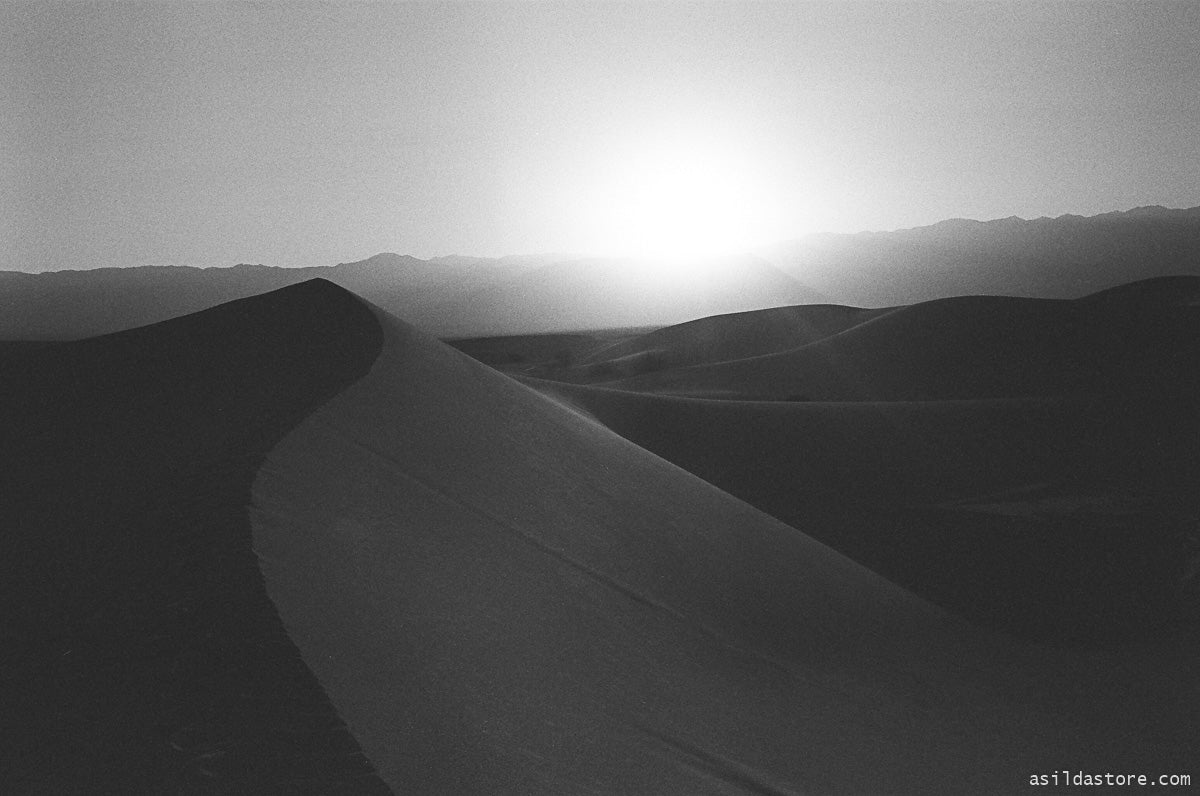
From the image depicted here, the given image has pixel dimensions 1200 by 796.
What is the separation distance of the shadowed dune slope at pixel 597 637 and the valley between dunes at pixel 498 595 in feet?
0.08

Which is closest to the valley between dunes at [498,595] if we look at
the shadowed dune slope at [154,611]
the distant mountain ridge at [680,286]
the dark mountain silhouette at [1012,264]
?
the shadowed dune slope at [154,611]

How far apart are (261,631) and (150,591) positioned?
737 millimetres

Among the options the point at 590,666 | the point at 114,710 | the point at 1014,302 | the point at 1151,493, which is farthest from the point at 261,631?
the point at 1014,302

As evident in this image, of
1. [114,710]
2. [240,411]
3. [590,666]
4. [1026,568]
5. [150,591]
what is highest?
[240,411]

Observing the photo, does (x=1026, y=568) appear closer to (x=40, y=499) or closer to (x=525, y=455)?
(x=525, y=455)

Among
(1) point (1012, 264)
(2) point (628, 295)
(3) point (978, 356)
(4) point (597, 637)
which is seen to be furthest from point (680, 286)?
(4) point (597, 637)

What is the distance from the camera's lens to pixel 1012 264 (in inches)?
6004

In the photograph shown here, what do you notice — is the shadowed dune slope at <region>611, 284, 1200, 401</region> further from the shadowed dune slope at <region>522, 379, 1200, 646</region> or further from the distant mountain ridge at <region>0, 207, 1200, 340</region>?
the distant mountain ridge at <region>0, 207, 1200, 340</region>

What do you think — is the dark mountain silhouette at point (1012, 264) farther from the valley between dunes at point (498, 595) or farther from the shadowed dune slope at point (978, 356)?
the valley between dunes at point (498, 595)

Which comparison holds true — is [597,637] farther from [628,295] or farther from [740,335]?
[628,295]

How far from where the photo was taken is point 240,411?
251 inches

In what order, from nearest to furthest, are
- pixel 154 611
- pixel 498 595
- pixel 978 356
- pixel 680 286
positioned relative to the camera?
pixel 154 611 < pixel 498 595 < pixel 978 356 < pixel 680 286

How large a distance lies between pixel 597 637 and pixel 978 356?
65.5ft

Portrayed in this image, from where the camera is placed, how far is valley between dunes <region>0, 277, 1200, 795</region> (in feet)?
11.2
